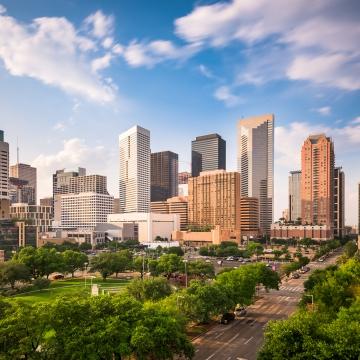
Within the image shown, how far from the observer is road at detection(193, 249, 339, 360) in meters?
49.7

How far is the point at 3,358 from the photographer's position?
3603cm

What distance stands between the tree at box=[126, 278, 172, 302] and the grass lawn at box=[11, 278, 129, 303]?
18.9 metres

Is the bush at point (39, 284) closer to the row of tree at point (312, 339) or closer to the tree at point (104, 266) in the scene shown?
the tree at point (104, 266)

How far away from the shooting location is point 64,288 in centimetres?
9700

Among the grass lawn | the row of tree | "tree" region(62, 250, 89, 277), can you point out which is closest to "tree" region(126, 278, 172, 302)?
the grass lawn

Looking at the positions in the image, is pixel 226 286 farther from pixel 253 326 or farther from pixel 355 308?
pixel 355 308

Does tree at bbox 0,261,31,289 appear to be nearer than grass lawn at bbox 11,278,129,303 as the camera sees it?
No

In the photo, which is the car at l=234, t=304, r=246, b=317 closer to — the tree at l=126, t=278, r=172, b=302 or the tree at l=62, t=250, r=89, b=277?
the tree at l=126, t=278, r=172, b=302

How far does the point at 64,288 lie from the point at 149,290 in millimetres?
41616

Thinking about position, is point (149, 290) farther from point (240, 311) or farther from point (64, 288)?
point (64, 288)

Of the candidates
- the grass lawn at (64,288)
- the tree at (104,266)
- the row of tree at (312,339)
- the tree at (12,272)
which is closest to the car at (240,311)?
the grass lawn at (64,288)

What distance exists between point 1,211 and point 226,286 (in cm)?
16133

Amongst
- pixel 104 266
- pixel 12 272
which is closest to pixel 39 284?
pixel 12 272

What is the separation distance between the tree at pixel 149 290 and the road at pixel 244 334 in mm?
10633
